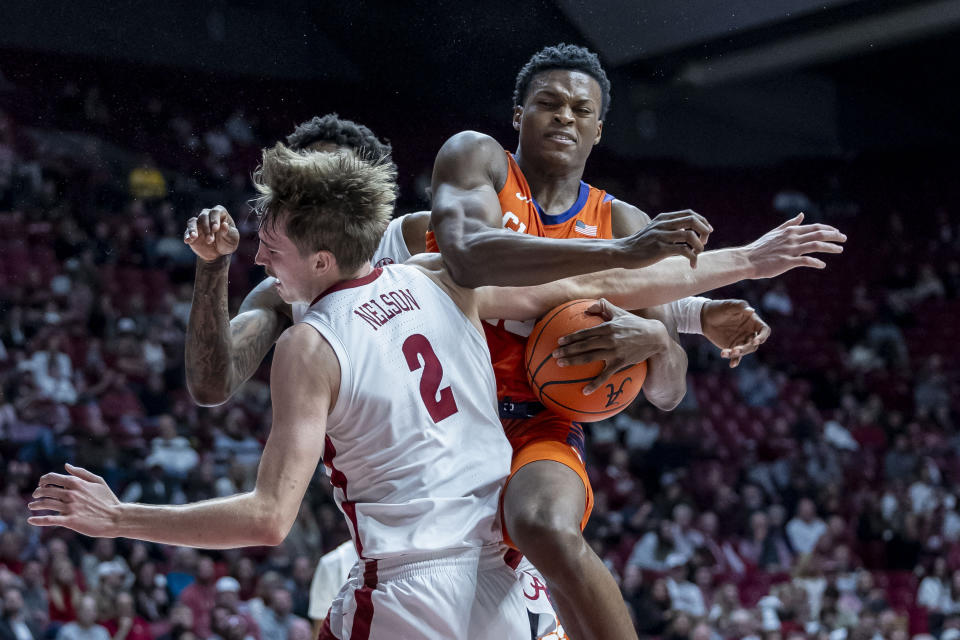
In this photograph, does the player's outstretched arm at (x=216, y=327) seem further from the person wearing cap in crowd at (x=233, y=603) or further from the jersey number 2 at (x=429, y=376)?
the person wearing cap in crowd at (x=233, y=603)

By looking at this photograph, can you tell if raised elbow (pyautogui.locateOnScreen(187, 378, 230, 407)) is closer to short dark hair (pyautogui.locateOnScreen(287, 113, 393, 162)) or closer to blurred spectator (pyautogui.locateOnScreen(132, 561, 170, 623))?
short dark hair (pyautogui.locateOnScreen(287, 113, 393, 162))

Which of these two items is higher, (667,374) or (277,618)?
(667,374)

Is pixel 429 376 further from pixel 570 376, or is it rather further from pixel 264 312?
pixel 264 312

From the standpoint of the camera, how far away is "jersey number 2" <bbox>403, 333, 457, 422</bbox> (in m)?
2.66

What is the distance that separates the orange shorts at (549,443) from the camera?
314cm

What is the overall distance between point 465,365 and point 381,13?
10.2 metres

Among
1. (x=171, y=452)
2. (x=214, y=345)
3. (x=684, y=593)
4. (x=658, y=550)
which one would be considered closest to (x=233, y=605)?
(x=171, y=452)

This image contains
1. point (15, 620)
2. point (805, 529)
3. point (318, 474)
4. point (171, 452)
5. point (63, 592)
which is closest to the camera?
point (15, 620)

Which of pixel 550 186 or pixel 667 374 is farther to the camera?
pixel 550 186

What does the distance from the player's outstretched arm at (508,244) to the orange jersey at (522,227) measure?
0.22 m

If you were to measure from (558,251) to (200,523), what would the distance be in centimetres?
116

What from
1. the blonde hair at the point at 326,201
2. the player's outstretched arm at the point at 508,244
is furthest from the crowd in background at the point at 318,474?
the blonde hair at the point at 326,201

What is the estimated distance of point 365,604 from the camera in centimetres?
264


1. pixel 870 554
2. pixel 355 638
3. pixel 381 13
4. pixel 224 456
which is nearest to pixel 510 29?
pixel 381 13
